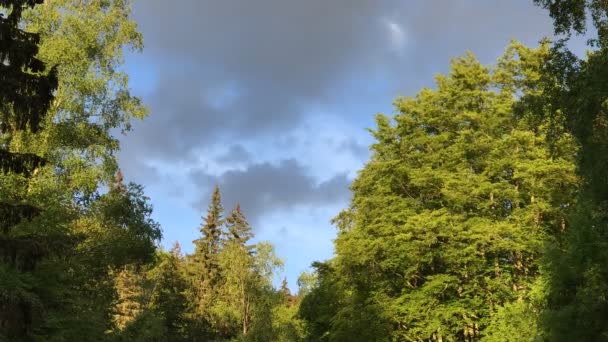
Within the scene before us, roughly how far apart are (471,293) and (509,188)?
20.9ft

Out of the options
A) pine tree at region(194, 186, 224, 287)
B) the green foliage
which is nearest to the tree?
the green foliage

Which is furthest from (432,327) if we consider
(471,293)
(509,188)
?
(509,188)

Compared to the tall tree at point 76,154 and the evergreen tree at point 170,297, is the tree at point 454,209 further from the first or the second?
the evergreen tree at point 170,297

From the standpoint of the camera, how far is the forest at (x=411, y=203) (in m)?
16.3

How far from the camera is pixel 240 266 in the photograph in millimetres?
65562

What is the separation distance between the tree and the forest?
125 mm

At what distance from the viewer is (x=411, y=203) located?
1331 inches

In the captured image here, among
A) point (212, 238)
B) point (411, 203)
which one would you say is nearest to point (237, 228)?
point (212, 238)

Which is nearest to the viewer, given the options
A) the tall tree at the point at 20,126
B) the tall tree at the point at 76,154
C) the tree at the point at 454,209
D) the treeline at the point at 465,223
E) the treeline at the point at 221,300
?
the tall tree at the point at 20,126

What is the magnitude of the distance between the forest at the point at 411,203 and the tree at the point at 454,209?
0.41 ft

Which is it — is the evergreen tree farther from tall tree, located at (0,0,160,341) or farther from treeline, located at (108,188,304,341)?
tall tree, located at (0,0,160,341)

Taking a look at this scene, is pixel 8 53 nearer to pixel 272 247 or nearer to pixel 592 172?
pixel 592 172

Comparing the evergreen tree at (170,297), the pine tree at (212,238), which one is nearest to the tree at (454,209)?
the evergreen tree at (170,297)

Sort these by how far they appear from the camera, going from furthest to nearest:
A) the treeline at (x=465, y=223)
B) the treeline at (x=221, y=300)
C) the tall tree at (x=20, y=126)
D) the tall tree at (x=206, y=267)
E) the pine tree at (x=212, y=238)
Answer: the pine tree at (x=212, y=238) → the tall tree at (x=206, y=267) → the treeline at (x=221, y=300) → the treeline at (x=465, y=223) → the tall tree at (x=20, y=126)
